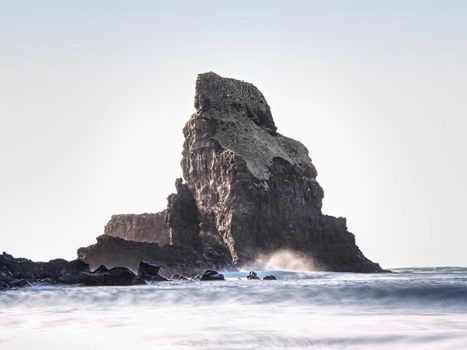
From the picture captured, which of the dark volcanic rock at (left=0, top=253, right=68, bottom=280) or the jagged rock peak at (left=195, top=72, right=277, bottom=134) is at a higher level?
the jagged rock peak at (left=195, top=72, right=277, bottom=134)

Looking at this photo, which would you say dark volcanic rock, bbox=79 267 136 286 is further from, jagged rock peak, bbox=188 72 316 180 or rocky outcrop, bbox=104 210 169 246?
rocky outcrop, bbox=104 210 169 246

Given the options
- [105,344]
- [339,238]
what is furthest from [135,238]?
[105,344]

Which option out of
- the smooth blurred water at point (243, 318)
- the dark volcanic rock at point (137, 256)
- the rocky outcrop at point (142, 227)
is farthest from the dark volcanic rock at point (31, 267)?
the rocky outcrop at point (142, 227)

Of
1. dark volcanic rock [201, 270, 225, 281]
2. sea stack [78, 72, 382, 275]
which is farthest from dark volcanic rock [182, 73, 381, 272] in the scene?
dark volcanic rock [201, 270, 225, 281]

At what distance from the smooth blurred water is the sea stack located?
31.3 metres

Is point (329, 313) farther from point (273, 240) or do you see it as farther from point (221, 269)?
point (273, 240)

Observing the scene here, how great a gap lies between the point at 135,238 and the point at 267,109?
21294mm

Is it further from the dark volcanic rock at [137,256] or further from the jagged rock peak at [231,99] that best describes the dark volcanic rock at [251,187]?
the dark volcanic rock at [137,256]

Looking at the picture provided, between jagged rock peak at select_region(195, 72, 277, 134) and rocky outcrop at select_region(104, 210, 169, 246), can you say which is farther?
rocky outcrop at select_region(104, 210, 169, 246)

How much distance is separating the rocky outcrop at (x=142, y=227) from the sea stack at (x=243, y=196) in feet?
1.10

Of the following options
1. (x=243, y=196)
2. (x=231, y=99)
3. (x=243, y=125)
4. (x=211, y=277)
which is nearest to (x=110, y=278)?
(x=211, y=277)

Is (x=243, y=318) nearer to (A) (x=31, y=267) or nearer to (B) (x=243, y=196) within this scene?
(A) (x=31, y=267)

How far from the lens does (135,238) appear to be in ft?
253

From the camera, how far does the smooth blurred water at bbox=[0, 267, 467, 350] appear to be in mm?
10188
